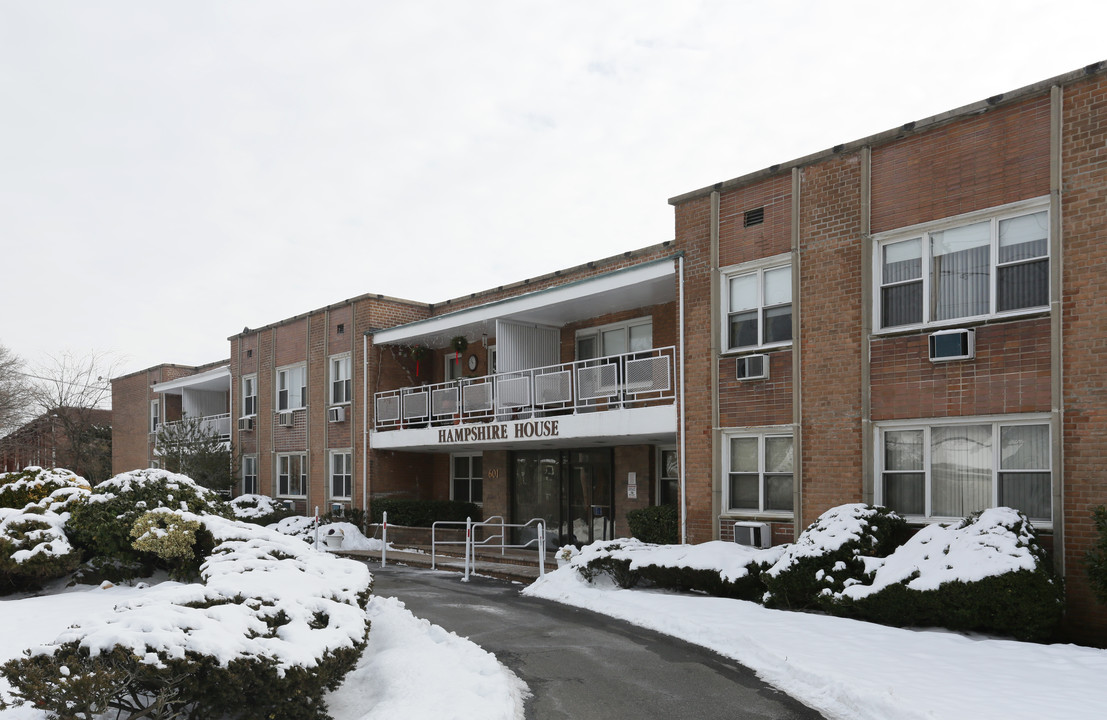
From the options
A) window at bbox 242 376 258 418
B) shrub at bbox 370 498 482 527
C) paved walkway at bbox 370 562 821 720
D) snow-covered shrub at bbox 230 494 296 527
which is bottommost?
snow-covered shrub at bbox 230 494 296 527

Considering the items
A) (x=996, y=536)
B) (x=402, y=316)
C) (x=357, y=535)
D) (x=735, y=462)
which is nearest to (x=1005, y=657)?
(x=996, y=536)

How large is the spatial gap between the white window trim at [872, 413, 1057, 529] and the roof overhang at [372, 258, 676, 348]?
203 inches

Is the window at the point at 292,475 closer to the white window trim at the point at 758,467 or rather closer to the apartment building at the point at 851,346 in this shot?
the apartment building at the point at 851,346

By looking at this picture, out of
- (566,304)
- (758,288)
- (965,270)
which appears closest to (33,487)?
(566,304)

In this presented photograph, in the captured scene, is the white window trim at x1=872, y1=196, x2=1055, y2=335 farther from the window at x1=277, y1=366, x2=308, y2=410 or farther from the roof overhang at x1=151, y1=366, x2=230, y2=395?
the roof overhang at x1=151, y1=366, x2=230, y2=395

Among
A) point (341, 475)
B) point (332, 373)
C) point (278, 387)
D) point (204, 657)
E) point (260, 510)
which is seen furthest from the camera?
point (278, 387)

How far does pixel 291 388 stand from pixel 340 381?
10.6 feet

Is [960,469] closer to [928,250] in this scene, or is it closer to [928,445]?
[928,445]

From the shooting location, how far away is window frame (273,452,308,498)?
1117 inches

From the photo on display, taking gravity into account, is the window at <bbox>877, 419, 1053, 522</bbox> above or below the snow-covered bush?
above

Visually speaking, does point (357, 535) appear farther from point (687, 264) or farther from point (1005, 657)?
point (1005, 657)

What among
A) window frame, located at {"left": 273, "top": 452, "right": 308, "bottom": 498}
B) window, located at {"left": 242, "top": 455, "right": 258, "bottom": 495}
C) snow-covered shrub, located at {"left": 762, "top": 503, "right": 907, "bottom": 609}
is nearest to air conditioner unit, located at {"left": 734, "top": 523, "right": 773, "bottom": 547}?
snow-covered shrub, located at {"left": 762, "top": 503, "right": 907, "bottom": 609}

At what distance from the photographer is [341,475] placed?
26828mm

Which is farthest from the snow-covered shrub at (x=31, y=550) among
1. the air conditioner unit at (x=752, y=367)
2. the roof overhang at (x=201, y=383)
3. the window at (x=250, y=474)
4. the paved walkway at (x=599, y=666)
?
the roof overhang at (x=201, y=383)
